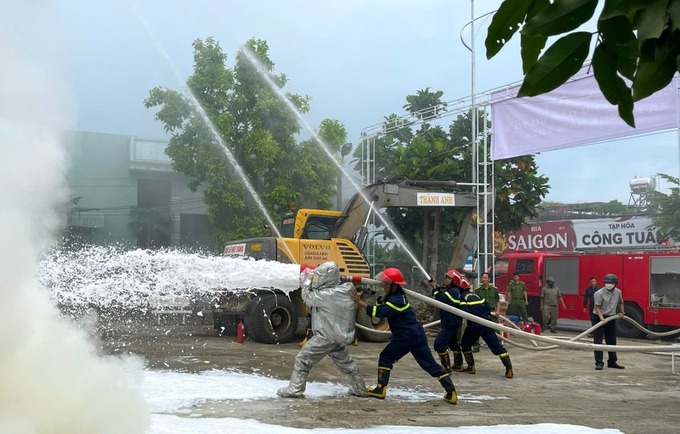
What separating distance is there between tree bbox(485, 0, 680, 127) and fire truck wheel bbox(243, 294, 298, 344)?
12.0 metres

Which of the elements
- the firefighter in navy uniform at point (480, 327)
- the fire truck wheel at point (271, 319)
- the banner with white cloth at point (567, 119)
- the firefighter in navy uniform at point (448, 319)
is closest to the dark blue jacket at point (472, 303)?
the firefighter in navy uniform at point (480, 327)

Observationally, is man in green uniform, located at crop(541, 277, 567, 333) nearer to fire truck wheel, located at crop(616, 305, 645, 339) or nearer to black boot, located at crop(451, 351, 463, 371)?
fire truck wheel, located at crop(616, 305, 645, 339)

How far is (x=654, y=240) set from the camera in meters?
29.0

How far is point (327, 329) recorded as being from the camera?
26.0ft

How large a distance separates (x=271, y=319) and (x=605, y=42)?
1232 centimetres

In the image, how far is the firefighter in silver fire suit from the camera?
7.88m

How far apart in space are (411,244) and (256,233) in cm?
454

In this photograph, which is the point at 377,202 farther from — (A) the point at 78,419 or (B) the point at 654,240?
(B) the point at 654,240

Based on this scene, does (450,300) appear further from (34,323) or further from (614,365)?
(34,323)

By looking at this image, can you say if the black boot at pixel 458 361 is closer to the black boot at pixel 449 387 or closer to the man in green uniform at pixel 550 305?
the black boot at pixel 449 387

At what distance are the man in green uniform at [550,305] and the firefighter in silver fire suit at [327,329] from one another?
42.1 ft

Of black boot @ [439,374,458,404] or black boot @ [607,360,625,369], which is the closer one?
black boot @ [439,374,458,404]

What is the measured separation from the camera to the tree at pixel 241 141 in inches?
739

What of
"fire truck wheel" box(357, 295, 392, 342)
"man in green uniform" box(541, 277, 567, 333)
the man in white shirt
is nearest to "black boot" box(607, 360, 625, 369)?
the man in white shirt
